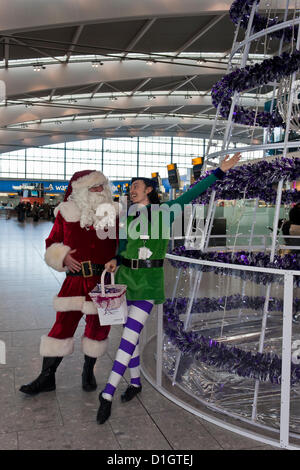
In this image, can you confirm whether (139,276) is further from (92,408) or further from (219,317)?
(219,317)

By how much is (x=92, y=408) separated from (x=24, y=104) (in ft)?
74.8

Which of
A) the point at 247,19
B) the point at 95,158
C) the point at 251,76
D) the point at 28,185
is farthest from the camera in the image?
the point at 95,158

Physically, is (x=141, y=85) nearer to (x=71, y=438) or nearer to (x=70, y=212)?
(x=70, y=212)

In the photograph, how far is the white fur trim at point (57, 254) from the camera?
3066 mm

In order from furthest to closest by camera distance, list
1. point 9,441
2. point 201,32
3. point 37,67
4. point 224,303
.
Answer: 1. point 37,67
2. point 201,32
3. point 224,303
4. point 9,441

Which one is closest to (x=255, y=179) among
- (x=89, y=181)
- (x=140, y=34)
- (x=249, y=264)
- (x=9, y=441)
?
(x=249, y=264)

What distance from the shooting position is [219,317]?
5.11 meters

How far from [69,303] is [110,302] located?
49 cm

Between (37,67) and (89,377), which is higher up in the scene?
(37,67)

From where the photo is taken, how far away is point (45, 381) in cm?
322

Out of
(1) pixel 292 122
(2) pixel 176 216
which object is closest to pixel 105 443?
(2) pixel 176 216

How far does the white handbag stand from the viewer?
2727 millimetres

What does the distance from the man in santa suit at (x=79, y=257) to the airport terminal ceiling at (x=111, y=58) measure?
2.07 meters
